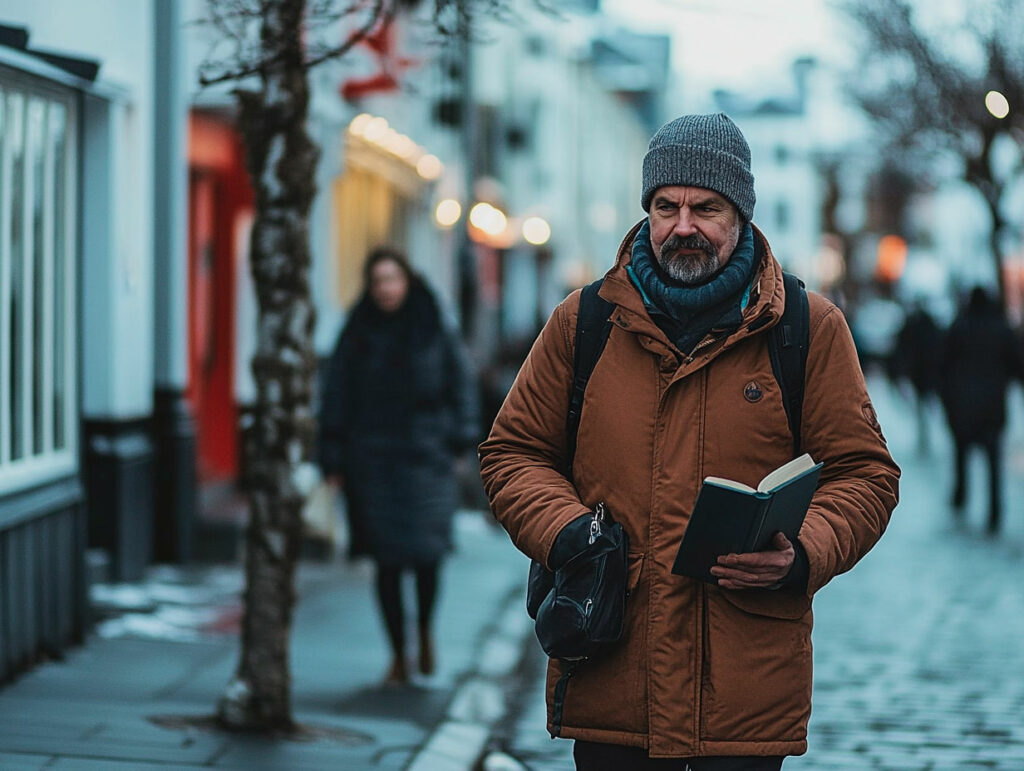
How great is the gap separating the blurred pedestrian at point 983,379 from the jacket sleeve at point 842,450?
10.1 m

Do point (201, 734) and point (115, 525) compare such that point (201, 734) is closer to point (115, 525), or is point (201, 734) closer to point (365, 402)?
point (365, 402)

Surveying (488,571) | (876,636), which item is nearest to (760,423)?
(876,636)

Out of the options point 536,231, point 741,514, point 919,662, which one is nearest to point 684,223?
point 741,514

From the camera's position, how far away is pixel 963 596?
10.1 meters

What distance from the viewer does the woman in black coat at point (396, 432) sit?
24.4ft

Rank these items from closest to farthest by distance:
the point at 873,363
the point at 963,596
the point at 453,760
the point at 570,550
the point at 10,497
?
the point at 570,550 < the point at 453,760 < the point at 10,497 < the point at 963,596 < the point at 873,363

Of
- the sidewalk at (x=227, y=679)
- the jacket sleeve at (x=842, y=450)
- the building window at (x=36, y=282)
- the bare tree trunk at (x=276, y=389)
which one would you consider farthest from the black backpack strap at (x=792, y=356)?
the building window at (x=36, y=282)

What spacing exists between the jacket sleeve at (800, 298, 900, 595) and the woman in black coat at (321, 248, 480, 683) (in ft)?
13.6

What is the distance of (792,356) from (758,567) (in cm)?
46

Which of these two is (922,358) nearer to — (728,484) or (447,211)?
(447,211)

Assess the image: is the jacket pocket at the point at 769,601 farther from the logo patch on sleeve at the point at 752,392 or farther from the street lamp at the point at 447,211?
the street lamp at the point at 447,211

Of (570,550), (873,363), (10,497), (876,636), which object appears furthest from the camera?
(873,363)

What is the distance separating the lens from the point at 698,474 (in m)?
3.38

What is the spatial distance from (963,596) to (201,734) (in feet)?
18.4
